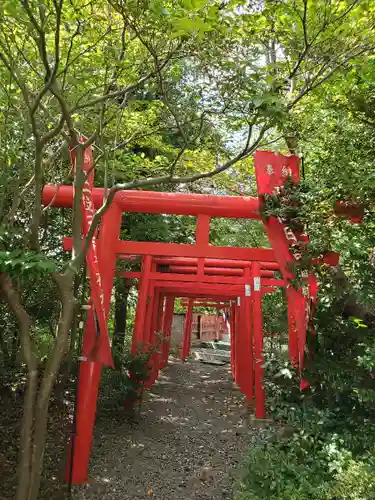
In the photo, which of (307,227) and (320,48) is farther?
(307,227)

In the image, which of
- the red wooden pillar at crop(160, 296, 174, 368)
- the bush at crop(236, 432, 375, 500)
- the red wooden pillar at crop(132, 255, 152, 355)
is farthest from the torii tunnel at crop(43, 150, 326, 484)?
the red wooden pillar at crop(160, 296, 174, 368)

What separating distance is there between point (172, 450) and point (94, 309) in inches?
124

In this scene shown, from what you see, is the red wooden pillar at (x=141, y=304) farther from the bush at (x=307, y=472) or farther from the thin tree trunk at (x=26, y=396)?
the thin tree trunk at (x=26, y=396)

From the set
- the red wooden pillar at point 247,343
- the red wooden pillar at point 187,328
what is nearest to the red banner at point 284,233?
the red wooden pillar at point 247,343

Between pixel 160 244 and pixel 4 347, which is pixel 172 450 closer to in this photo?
pixel 4 347

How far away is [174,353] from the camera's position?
20062 millimetres

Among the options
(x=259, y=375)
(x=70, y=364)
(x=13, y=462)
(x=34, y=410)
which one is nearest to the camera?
(x=34, y=410)

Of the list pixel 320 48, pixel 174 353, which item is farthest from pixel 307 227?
pixel 174 353

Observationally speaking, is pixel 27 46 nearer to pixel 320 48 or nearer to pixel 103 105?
pixel 103 105

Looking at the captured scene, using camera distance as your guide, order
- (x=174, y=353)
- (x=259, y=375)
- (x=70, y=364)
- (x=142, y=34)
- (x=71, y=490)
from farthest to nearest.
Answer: (x=174, y=353)
(x=259, y=375)
(x=70, y=364)
(x=71, y=490)
(x=142, y=34)

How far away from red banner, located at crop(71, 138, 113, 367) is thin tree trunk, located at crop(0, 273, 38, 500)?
1.14 metres

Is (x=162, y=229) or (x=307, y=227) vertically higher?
(x=162, y=229)

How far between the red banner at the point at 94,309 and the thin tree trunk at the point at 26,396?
114cm

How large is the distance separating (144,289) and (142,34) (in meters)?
5.60
